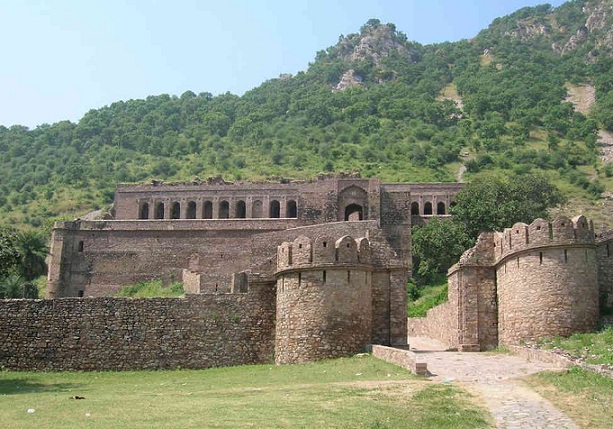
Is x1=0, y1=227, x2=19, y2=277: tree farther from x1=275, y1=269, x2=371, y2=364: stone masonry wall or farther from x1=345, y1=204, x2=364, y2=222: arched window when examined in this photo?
x1=345, y1=204, x2=364, y2=222: arched window

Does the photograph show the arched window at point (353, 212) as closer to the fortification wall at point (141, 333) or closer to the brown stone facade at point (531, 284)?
the brown stone facade at point (531, 284)

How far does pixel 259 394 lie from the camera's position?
599 inches

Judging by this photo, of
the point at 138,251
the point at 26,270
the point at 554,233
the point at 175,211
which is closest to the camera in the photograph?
the point at 554,233

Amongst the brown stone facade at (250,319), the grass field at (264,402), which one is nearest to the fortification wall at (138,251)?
the brown stone facade at (250,319)

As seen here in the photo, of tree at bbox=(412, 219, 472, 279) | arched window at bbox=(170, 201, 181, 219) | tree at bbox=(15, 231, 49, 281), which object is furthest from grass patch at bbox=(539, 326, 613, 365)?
arched window at bbox=(170, 201, 181, 219)

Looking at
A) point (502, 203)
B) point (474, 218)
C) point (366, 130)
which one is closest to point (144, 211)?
point (474, 218)

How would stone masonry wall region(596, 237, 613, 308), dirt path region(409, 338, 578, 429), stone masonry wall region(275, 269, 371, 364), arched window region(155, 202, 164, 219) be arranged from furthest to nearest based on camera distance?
arched window region(155, 202, 164, 219), stone masonry wall region(596, 237, 613, 308), stone masonry wall region(275, 269, 371, 364), dirt path region(409, 338, 578, 429)

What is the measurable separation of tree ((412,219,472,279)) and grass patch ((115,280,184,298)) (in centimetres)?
1707

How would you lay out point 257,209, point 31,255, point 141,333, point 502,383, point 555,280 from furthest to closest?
point 257,209, point 31,255, point 141,333, point 555,280, point 502,383

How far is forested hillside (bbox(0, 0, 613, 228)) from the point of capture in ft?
336

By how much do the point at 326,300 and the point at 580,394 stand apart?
8.81 meters

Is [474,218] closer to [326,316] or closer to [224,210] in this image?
[224,210]

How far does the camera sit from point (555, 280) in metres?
21.9

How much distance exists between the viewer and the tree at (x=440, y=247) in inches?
1998
